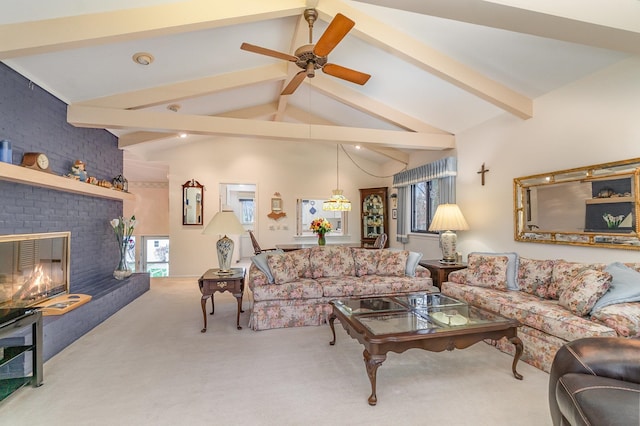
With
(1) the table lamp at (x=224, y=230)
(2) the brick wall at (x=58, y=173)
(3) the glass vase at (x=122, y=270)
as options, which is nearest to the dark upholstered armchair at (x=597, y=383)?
(1) the table lamp at (x=224, y=230)

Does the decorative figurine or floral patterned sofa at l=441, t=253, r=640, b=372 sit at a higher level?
the decorative figurine

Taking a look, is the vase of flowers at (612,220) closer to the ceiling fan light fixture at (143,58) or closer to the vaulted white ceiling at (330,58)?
the vaulted white ceiling at (330,58)

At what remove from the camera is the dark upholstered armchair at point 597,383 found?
4.01ft

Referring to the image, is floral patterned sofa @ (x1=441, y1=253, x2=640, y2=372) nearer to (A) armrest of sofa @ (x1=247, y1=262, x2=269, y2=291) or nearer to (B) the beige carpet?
(B) the beige carpet

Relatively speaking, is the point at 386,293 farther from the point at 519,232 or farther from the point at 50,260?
the point at 50,260

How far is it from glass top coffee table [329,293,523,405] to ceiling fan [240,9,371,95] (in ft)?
7.26

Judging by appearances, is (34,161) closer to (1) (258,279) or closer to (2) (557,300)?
(1) (258,279)

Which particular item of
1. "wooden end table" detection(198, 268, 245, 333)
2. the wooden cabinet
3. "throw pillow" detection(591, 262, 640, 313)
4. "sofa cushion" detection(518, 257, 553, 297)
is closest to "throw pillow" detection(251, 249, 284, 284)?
"wooden end table" detection(198, 268, 245, 333)

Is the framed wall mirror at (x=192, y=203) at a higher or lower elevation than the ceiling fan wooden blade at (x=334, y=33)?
lower

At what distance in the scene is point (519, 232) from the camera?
392 cm

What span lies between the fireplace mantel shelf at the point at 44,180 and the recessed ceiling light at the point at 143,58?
4.90 feet

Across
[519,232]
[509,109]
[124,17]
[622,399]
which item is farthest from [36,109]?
[519,232]

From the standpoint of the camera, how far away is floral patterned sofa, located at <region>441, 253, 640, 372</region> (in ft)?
7.64

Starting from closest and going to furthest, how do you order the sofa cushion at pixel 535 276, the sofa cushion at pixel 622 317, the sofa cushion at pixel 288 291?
the sofa cushion at pixel 622 317 → the sofa cushion at pixel 535 276 → the sofa cushion at pixel 288 291
